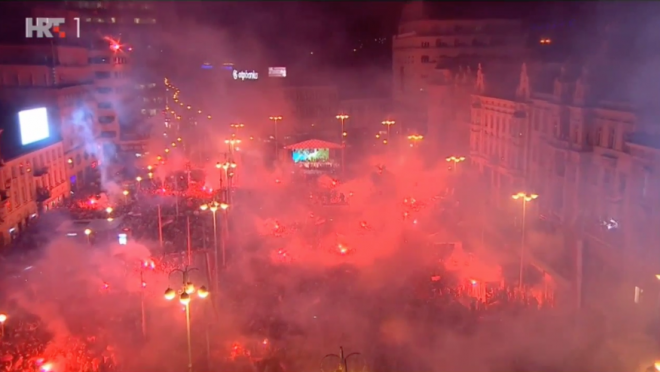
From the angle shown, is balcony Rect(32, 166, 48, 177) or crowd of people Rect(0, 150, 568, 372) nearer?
crowd of people Rect(0, 150, 568, 372)

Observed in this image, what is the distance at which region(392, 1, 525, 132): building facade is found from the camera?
46.6 meters

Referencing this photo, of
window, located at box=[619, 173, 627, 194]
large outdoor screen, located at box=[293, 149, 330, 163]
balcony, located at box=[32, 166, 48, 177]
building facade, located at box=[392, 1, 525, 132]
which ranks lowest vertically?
large outdoor screen, located at box=[293, 149, 330, 163]

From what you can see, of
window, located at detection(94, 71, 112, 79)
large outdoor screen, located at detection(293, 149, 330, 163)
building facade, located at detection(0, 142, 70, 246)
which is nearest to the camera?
building facade, located at detection(0, 142, 70, 246)

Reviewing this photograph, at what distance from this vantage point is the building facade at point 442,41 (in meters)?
46.6

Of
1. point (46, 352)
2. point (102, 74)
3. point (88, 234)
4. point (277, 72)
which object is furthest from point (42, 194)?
point (277, 72)

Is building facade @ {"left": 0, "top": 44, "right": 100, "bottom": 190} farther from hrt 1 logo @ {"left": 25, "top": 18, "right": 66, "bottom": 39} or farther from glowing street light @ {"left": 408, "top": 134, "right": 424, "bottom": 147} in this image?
glowing street light @ {"left": 408, "top": 134, "right": 424, "bottom": 147}

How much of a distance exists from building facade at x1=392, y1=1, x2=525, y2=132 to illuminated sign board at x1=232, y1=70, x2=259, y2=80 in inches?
526

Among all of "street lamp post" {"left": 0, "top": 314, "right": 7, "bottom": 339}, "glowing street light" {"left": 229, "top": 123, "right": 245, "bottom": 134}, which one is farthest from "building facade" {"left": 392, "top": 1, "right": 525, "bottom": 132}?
"street lamp post" {"left": 0, "top": 314, "right": 7, "bottom": 339}

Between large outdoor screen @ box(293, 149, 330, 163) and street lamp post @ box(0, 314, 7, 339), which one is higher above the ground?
large outdoor screen @ box(293, 149, 330, 163)

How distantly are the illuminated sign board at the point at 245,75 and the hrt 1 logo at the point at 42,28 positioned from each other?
57.3 ft

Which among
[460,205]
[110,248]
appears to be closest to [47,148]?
[110,248]

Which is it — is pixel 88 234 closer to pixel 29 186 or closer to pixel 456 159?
pixel 29 186

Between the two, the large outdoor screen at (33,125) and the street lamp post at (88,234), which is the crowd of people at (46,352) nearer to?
the street lamp post at (88,234)

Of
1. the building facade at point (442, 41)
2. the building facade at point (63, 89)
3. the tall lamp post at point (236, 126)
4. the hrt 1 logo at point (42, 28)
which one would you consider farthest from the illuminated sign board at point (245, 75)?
the hrt 1 logo at point (42, 28)
